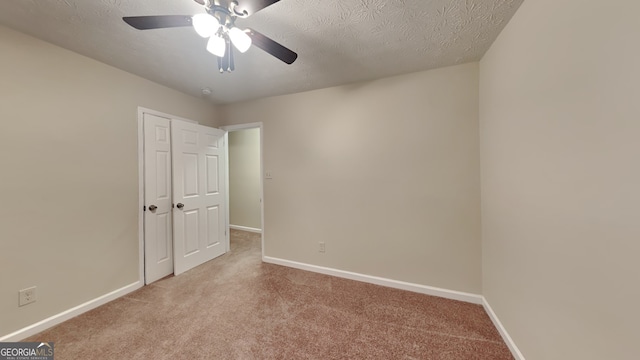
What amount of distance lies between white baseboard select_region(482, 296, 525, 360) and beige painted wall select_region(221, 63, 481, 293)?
181 millimetres

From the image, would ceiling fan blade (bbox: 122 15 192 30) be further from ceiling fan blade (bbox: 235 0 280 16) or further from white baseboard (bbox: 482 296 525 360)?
white baseboard (bbox: 482 296 525 360)

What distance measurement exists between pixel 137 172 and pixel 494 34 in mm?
3631

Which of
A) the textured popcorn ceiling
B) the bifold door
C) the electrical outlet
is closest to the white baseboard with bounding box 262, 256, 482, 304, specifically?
the bifold door

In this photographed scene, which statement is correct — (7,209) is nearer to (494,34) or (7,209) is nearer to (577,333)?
(577,333)

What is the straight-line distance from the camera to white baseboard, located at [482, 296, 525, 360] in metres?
1.44

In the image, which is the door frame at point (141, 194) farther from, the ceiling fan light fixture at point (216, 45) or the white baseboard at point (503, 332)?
the white baseboard at point (503, 332)

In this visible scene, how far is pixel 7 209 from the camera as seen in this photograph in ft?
5.20

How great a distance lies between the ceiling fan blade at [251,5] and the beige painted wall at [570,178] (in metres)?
1.41

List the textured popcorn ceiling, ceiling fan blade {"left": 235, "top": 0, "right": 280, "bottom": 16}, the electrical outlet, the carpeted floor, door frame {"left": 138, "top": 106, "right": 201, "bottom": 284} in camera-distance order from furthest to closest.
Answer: door frame {"left": 138, "top": 106, "right": 201, "bottom": 284}
the electrical outlet
the carpeted floor
the textured popcorn ceiling
ceiling fan blade {"left": 235, "top": 0, "right": 280, "bottom": 16}

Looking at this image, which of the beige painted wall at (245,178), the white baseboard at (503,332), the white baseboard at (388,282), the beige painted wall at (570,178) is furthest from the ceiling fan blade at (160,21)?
the beige painted wall at (245,178)

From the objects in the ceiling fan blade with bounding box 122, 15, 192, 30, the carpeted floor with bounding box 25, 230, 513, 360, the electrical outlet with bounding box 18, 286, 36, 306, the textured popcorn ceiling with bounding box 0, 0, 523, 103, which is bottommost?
the carpeted floor with bounding box 25, 230, 513, 360

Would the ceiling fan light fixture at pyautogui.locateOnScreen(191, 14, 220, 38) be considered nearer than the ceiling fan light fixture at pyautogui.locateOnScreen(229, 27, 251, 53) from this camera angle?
Yes

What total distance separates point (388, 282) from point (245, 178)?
143 inches

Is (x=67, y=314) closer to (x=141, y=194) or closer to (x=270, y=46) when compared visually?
(x=141, y=194)
